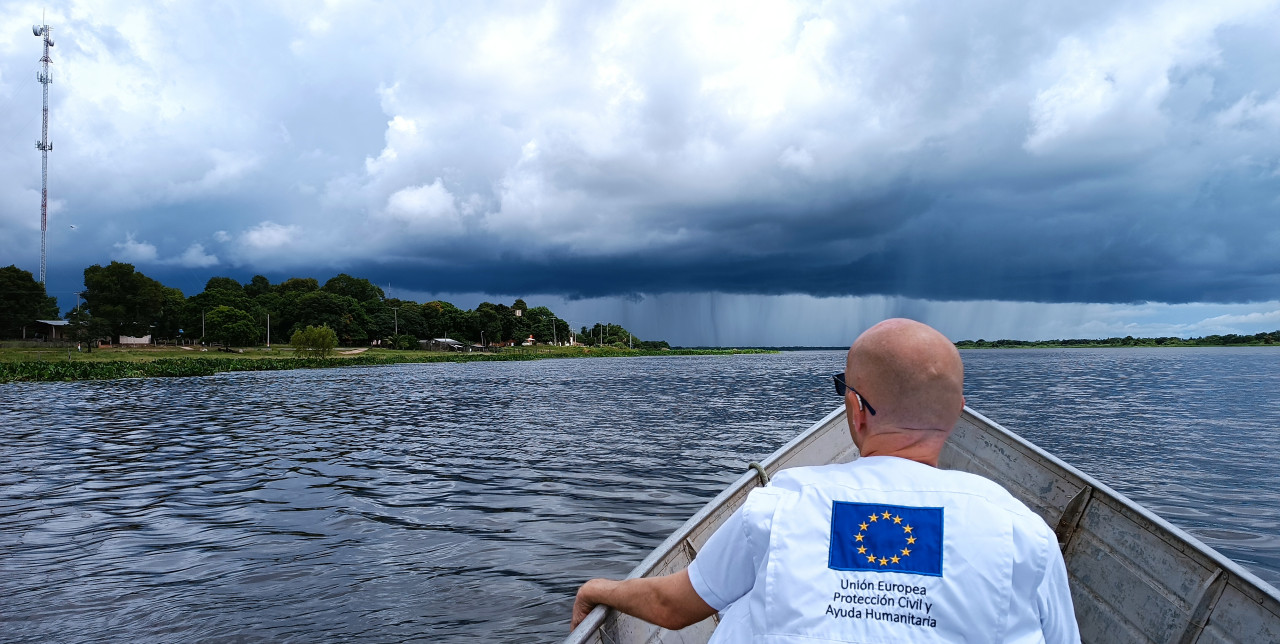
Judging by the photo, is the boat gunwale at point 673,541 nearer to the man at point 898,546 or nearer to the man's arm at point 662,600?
the man's arm at point 662,600

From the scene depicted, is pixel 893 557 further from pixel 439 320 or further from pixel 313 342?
pixel 439 320

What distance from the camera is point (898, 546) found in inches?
92.0

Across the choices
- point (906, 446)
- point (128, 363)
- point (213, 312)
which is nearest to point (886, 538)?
point (906, 446)

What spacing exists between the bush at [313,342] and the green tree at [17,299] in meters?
43.3

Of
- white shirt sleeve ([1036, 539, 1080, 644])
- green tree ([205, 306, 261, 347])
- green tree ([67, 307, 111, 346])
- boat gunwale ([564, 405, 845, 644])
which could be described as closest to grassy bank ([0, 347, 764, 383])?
green tree ([67, 307, 111, 346])

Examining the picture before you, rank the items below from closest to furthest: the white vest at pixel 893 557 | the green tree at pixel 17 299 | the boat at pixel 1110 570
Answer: the white vest at pixel 893 557 < the boat at pixel 1110 570 < the green tree at pixel 17 299

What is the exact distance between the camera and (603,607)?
385 cm

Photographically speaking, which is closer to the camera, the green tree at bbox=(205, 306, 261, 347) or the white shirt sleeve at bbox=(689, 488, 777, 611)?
the white shirt sleeve at bbox=(689, 488, 777, 611)

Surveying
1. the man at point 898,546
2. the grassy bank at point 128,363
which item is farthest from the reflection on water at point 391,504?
the grassy bank at point 128,363

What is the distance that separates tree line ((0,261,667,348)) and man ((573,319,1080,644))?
13600 centimetres

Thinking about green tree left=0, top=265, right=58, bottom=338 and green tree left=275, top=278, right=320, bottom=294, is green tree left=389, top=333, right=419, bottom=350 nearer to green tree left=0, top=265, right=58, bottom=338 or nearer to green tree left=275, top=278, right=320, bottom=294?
green tree left=275, top=278, right=320, bottom=294

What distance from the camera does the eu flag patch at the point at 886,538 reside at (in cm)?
231

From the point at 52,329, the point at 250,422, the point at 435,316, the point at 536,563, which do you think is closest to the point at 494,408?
the point at 250,422

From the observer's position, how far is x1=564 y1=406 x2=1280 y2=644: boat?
4.15m
